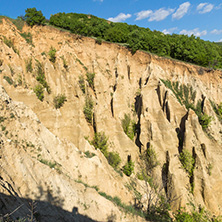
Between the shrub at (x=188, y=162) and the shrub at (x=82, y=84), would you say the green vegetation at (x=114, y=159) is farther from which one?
the shrub at (x=82, y=84)

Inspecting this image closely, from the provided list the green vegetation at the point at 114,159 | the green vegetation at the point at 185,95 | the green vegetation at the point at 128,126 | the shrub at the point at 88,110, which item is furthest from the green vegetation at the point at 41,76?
the green vegetation at the point at 185,95

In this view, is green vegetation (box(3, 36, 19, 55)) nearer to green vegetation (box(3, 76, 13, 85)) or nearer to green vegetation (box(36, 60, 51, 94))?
green vegetation (box(36, 60, 51, 94))

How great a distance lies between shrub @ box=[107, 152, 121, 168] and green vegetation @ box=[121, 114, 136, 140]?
175 inches

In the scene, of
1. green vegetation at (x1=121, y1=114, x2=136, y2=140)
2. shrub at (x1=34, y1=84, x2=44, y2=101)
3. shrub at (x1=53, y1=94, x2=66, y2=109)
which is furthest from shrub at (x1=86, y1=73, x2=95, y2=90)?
shrub at (x1=34, y1=84, x2=44, y2=101)

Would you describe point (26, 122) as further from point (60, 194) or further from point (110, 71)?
point (110, 71)

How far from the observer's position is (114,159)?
1856 centimetres

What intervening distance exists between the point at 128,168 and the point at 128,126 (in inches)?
254

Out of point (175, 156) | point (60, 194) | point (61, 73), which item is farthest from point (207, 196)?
point (61, 73)

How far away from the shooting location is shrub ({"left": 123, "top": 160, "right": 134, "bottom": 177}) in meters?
18.4

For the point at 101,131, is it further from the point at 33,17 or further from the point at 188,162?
the point at 33,17

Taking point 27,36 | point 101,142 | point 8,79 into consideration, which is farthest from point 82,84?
point 27,36

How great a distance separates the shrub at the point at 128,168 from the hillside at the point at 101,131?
0.12m

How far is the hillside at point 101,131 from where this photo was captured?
9.36 metres

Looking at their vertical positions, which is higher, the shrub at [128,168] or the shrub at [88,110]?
the shrub at [88,110]
